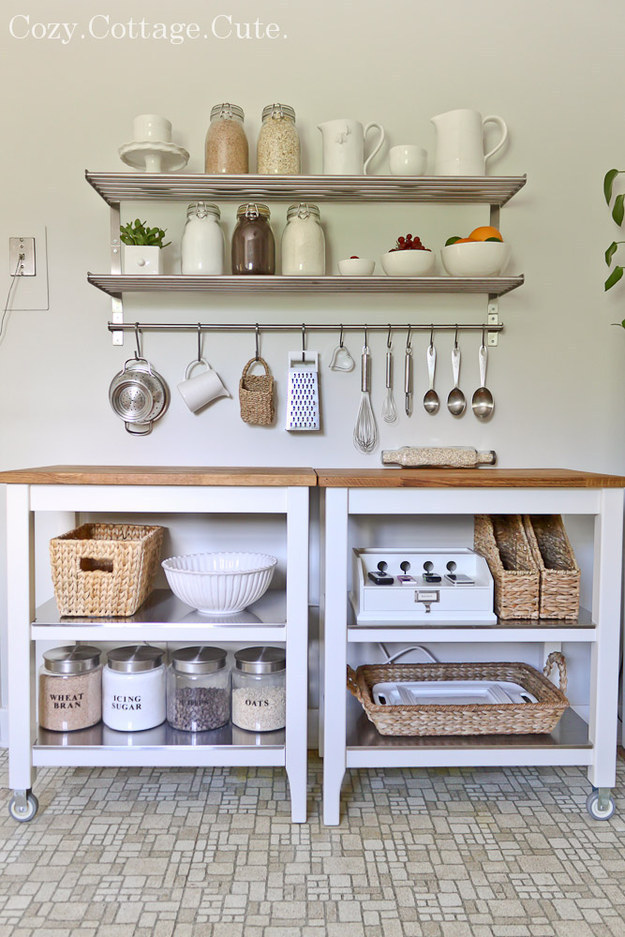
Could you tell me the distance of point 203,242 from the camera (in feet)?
6.15

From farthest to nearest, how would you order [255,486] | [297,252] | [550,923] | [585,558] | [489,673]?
[585,558] → [489,673] → [297,252] → [255,486] → [550,923]

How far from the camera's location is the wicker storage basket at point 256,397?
200 cm

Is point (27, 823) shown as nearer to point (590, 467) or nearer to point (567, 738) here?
point (567, 738)

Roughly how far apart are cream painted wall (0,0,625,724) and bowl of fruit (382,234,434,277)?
0.19 meters

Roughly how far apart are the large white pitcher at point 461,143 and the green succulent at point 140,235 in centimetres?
77

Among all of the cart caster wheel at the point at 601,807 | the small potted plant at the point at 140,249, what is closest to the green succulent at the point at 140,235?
the small potted plant at the point at 140,249

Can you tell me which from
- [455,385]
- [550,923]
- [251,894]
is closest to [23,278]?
[455,385]

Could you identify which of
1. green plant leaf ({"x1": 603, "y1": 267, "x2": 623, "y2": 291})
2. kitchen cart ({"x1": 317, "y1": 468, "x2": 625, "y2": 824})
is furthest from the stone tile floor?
green plant leaf ({"x1": 603, "y1": 267, "x2": 623, "y2": 291})

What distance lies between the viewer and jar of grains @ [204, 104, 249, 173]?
1842mm

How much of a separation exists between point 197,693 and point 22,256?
1318mm

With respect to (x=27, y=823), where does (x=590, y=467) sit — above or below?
above

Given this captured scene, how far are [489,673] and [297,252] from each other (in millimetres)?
1277

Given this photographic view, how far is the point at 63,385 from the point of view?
2.07m

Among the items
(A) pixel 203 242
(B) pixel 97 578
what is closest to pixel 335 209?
(A) pixel 203 242
